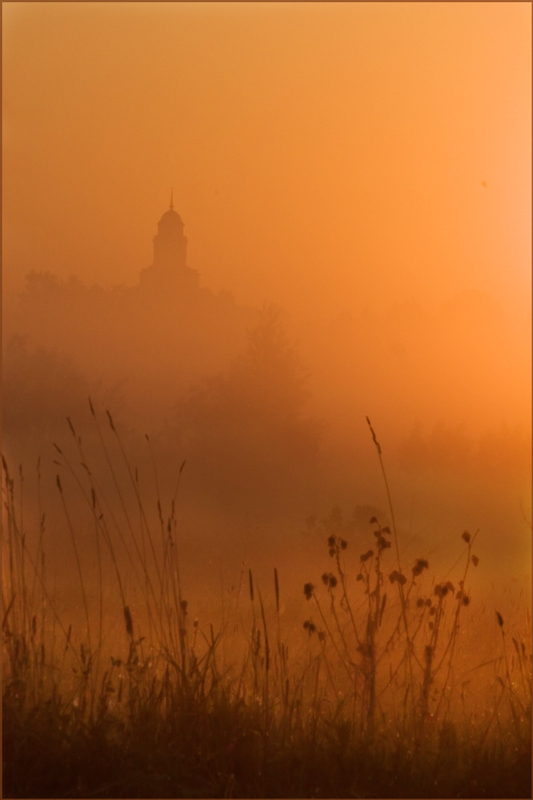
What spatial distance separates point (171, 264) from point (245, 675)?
1.70 metres

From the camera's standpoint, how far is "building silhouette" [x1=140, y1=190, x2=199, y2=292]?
330cm

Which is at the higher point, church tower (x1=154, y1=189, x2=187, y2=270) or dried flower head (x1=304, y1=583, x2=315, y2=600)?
church tower (x1=154, y1=189, x2=187, y2=270)

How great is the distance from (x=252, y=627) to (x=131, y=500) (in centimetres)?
71

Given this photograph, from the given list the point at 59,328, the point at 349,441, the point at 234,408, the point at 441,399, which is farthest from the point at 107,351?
the point at 441,399

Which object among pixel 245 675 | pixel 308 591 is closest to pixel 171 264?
pixel 308 591

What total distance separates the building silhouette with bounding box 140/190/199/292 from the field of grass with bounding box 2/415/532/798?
0.67 metres

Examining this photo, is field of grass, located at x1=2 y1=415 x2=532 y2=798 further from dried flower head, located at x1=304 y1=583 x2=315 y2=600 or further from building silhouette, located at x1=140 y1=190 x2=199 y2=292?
building silhouette, located at x1=140 y1=190 x2=199 y2=292

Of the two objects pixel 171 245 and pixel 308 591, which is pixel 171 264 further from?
pixel 308 591

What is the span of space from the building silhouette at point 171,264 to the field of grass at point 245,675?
2.21 ft

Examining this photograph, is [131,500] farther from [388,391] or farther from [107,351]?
[388,391]

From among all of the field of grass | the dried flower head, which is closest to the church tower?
the field of grass

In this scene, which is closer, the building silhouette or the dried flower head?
the dried flower head

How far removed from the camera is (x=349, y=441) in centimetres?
324

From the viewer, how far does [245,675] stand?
3.00m
